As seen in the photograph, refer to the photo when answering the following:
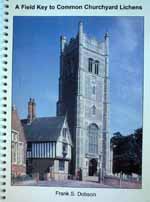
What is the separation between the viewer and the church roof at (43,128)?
0.77 meters

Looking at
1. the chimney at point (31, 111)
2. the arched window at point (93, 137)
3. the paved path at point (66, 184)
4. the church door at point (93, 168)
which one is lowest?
the paved path at point (66, 184)

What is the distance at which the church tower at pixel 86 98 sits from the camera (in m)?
0.77

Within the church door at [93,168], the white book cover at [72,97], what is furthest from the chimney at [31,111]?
the church door at [93,168]

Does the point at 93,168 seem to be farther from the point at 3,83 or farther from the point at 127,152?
the point at 3,83

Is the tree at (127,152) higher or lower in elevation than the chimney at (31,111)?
lower

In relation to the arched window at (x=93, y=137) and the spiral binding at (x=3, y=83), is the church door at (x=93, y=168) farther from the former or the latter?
the spiral binding at (x=3, y=83)

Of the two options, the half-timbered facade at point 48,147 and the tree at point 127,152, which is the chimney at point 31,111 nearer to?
the half-timbered facade at point 48,147

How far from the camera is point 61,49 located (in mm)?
775

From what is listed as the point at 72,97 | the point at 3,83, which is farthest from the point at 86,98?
the point at 3,83

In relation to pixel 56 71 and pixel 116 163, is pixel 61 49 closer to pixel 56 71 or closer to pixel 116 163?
pixel 56 71

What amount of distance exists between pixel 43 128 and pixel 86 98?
0.27ft

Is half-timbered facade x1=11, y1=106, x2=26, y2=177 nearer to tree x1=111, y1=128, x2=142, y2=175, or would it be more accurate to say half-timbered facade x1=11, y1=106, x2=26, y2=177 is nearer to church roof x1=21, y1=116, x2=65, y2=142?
church roof x1=21, y1=116, x2=65, y2=142

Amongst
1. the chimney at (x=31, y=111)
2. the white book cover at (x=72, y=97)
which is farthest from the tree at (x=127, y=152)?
the chimney at (x=31, y=111)

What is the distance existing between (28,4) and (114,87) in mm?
184
